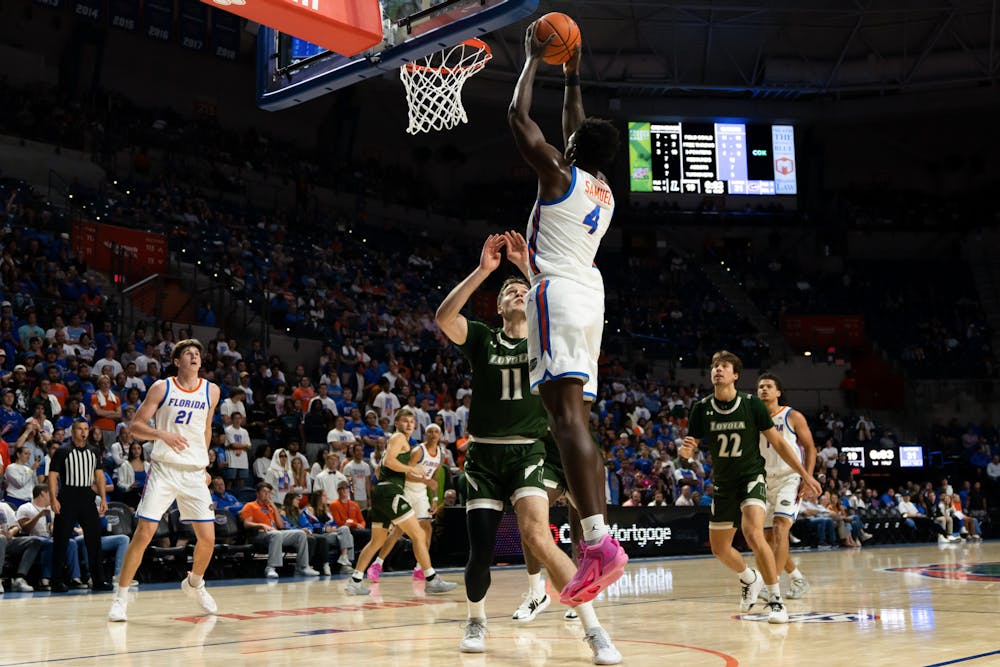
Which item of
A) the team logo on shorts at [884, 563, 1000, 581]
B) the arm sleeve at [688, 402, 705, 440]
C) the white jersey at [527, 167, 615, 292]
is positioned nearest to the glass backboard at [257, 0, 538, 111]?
the white jersey at [527, 167, 615, 292]

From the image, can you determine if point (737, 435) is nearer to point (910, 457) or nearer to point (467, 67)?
point (467, 67)

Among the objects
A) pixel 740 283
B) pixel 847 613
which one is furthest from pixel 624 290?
pixel 847 613

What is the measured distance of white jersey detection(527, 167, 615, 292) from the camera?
17.1 ft

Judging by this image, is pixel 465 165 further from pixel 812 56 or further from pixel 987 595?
pixel 987 595

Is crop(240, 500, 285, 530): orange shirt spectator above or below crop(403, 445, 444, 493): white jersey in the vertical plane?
below

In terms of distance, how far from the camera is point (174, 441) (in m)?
8.08

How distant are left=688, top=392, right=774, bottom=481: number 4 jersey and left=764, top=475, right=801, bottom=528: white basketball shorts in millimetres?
1115

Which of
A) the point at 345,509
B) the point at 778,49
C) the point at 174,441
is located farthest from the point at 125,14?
the point at 778,49

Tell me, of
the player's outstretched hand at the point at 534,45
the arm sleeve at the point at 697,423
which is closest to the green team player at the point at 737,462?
the arm sleeve at the point at 697,423

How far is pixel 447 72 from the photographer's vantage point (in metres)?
10.7

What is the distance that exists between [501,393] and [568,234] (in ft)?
4.52

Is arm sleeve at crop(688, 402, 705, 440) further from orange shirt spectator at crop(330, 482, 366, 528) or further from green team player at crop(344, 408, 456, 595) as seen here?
orange shirt spectator at crop(330, 482, 366, 528)

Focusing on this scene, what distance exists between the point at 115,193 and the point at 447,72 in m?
14.7

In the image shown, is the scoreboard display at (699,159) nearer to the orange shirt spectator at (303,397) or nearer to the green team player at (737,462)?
the orange shirt spectator at (303,397)
